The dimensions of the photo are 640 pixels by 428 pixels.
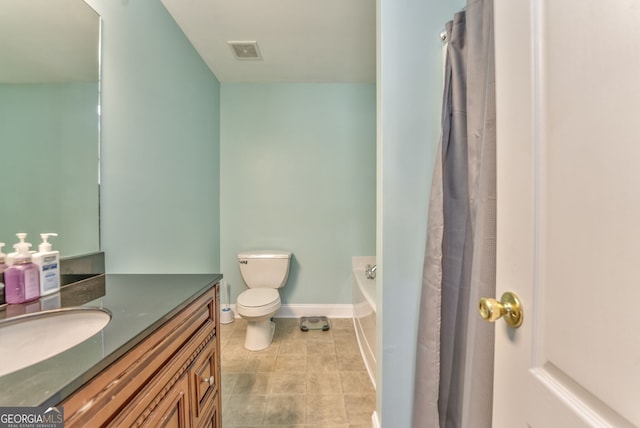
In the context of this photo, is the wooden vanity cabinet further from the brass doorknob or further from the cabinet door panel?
the brass doorknob

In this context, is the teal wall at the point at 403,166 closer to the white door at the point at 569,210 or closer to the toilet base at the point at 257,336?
the white door at the point at 569,210

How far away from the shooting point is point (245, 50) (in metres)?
2.03

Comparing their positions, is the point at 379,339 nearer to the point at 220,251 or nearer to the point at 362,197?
the point at 362,197

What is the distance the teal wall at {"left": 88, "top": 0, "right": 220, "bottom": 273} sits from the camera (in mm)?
1218

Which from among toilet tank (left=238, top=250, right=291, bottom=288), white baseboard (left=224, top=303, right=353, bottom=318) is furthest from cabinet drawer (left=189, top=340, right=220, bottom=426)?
white baseboard (left=224, top=303, right=353, bottom=318)

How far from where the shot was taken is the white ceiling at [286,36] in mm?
1621

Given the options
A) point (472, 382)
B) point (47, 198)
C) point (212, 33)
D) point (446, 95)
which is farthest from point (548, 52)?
point (212, 33)

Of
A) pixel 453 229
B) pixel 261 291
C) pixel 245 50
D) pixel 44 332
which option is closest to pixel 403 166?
pixel 453 229

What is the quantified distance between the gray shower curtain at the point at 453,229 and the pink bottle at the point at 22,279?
1.43m

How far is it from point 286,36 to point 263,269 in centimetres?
199

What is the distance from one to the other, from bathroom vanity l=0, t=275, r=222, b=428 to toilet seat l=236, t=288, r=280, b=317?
0.81 m

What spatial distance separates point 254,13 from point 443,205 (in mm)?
1769

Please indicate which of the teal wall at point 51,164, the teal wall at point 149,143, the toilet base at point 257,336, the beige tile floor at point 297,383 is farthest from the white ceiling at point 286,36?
the beige tile floor at point 297,383

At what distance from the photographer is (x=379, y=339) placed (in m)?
1.16
